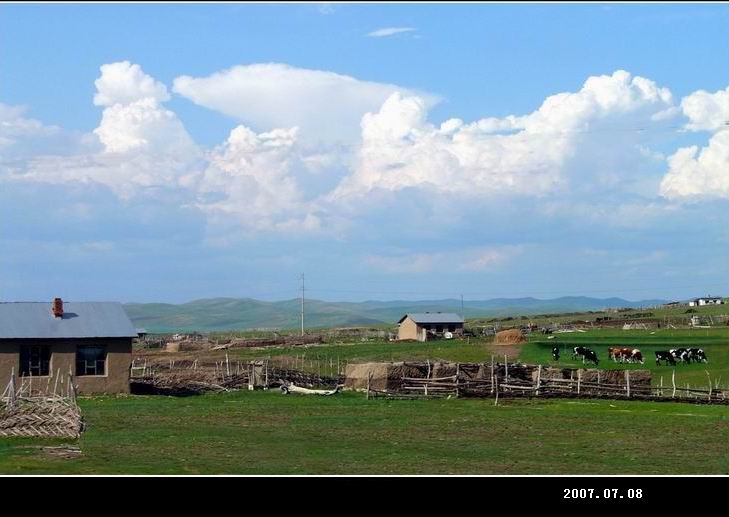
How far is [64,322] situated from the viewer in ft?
163

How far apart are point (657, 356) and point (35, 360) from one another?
119 ft

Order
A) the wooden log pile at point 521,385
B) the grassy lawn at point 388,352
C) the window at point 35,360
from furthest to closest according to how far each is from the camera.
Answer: the grassy lawn at point 388,352 < the wooden log pile at point 521,385 < the window at point 35,360

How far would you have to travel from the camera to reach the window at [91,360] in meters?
49.0

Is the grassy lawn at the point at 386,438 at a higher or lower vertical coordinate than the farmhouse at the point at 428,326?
lower

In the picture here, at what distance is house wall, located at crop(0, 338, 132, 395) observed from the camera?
47406 mm

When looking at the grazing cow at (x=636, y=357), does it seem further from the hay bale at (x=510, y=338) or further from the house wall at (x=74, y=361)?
the house wall at (x=74, y=361)

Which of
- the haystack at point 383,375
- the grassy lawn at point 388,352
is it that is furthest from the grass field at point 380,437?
the grassy lawn at point 388,352

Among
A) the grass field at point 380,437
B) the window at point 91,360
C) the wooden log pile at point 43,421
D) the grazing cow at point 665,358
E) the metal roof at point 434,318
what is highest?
the metal roof at point 434,318

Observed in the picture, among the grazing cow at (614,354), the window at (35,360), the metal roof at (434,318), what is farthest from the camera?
the metal roof at (434,318)

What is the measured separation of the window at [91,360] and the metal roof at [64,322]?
2.40 feet

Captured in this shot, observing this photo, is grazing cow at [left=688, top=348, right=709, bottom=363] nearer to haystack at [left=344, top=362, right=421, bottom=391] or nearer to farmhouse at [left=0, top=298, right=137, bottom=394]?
haystack at [left=344, top=362, right=421, bottom=391]

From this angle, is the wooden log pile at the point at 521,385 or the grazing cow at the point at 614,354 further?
the grazing cow at the point at 614,354

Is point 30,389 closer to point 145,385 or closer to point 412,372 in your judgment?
point 145,385

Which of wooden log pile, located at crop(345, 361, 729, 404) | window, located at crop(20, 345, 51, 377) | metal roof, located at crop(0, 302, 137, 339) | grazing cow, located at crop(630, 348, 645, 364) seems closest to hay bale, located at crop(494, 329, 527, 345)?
grazing cow, located at crop(630, 348, 645, 364)
